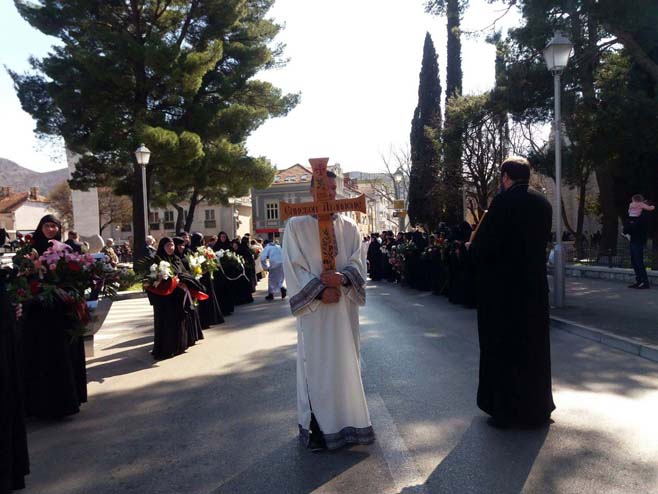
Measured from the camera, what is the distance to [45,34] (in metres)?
22.9

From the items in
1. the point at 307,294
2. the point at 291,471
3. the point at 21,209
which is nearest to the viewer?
the point at 291,471

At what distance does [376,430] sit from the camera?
507 centimetres

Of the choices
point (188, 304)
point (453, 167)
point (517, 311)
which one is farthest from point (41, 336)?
point (453, 167)

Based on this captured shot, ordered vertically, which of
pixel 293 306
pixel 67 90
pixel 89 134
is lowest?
pixel 293 306

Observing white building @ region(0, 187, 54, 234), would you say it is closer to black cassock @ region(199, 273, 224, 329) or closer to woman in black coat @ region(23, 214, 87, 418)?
black cassock @ region(199, 273, 224, 329)

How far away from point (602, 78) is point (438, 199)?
15.9m

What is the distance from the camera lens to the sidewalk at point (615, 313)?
8713 millimetres

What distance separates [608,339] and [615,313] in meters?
2.42

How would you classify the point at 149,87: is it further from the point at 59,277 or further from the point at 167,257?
the point at 59,277

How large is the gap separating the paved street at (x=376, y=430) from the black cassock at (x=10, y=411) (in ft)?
1.06

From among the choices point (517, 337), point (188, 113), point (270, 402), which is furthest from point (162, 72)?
point (517, 337)

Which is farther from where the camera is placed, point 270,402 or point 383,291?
point 383,291

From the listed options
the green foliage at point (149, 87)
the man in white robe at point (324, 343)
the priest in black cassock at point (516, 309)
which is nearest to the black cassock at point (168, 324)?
the man in white robe at point (324, 343)

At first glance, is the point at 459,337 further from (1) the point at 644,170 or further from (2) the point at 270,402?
(1) the point at 644,170
